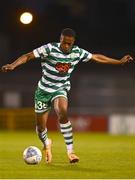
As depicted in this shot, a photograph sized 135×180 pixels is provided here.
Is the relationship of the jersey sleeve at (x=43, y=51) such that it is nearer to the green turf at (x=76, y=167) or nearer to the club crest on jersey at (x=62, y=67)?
the club crest on jersey at (x=62, y=67)

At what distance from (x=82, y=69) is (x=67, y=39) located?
1209 inches

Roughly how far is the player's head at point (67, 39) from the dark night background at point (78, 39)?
23.4 m

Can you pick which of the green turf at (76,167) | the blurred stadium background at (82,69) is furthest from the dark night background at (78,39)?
the green turf at (76,167)

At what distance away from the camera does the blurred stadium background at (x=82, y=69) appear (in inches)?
1400

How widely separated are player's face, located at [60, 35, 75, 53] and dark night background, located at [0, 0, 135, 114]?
2332 centimetres

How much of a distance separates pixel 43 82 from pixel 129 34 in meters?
35.4

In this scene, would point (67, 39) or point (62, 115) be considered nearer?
point (67, 39)

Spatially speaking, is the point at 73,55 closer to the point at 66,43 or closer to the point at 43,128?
the point at 66,43

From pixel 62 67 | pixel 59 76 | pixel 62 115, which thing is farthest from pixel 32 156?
pixel 62 67

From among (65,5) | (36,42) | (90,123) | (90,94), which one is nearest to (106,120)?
(90,123)

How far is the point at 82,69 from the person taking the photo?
45.6 m

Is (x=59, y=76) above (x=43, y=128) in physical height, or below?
above

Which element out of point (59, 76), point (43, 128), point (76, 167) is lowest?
point (76, 167)

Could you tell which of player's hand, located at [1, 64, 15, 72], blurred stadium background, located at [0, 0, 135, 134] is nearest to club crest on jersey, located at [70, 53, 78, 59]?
player's hand, located at [1, 64, 15, 72]
